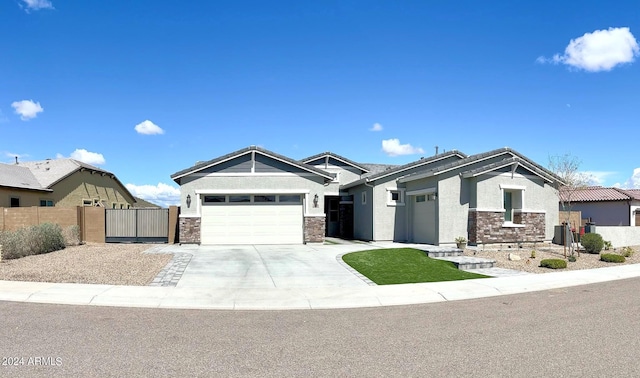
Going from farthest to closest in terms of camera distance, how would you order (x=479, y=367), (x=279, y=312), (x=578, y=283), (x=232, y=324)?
(x=578, y=283) < (x=279, y=312) < (x=232, y=324) < (x=479, y=367)

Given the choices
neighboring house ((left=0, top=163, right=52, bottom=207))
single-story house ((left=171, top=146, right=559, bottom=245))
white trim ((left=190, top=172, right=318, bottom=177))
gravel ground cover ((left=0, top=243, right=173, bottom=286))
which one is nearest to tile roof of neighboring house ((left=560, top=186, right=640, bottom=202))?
single-story house ((left=171, top=146, right=559, bottom=245))

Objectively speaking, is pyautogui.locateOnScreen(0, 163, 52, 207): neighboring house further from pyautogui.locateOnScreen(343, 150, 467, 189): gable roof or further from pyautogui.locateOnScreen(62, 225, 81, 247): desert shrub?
pyautogui.locateOnScreen(343, 150, 467, 189): gable roof

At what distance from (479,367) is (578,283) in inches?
349

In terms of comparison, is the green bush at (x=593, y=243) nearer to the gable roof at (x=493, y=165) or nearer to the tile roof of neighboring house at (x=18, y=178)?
the gable roof at (x=493, y=165)

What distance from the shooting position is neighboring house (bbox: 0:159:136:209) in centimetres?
2950

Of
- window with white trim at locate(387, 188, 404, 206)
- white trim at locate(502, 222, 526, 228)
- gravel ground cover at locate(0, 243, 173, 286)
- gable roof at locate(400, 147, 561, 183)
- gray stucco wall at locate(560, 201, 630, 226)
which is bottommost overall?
gravel ground cover at locate(0, 243, 173, 286)

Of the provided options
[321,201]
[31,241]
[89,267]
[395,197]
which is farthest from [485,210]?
[31,241]

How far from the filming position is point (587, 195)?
113ft

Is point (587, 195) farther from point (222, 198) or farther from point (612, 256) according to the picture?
point (222, 198)

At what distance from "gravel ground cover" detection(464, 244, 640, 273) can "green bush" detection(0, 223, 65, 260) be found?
1630 centimetres

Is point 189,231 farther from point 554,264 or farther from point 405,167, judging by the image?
point 554,264

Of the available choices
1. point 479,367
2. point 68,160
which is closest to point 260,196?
point 479,367

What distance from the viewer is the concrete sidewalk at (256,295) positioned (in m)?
A: 9.35

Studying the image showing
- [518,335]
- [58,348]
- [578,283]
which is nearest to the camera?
[58,348]
